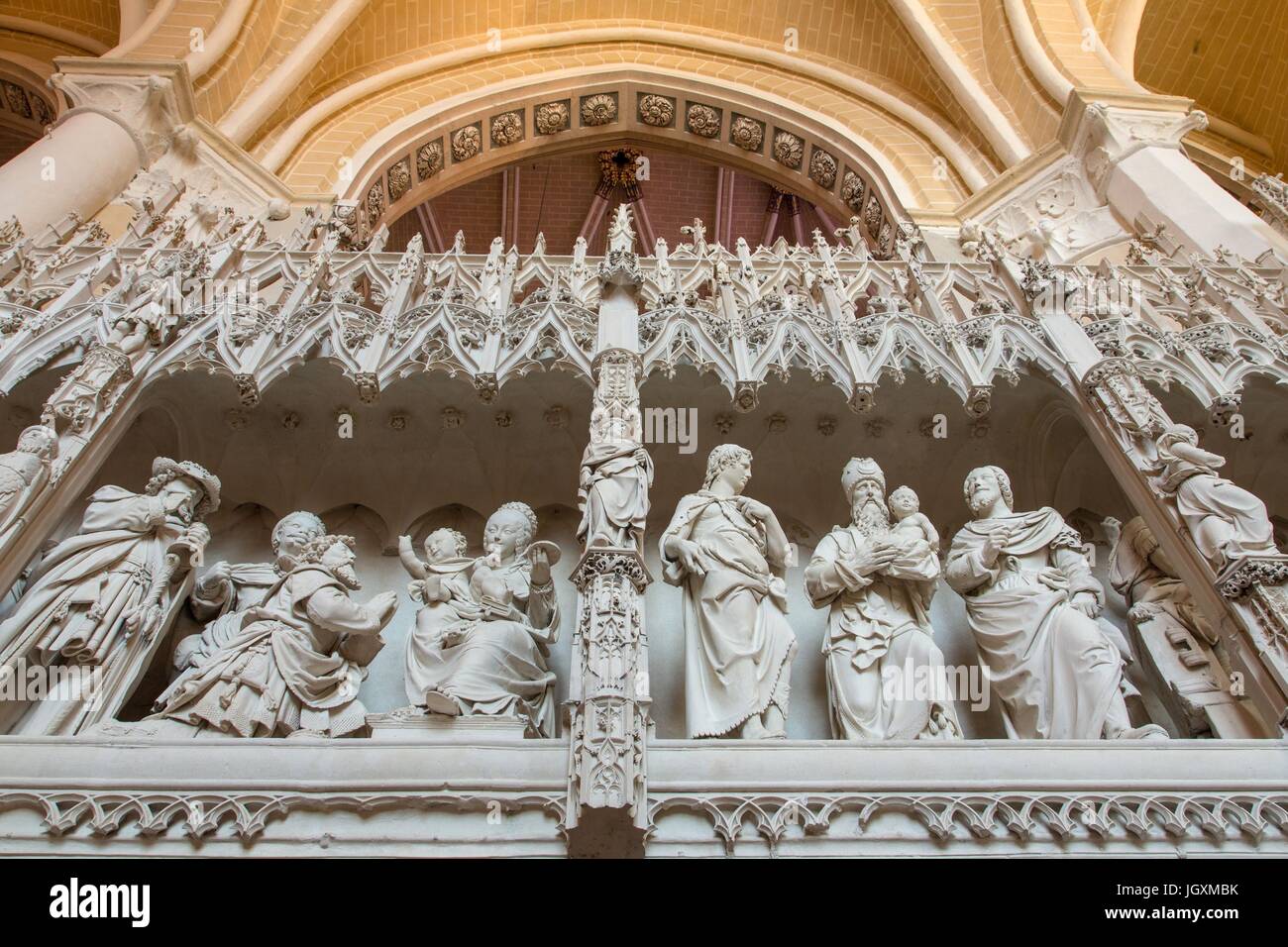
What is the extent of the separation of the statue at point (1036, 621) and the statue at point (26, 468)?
4571mm

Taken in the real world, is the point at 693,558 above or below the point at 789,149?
below

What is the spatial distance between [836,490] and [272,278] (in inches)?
157

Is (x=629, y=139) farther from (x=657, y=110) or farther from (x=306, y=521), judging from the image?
(x=306, y=521)

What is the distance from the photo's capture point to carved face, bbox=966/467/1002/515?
6.38 meters

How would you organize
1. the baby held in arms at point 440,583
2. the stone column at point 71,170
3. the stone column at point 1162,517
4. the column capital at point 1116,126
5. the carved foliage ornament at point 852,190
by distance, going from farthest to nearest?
1. the carved foliage ornament at point 852,190
2. the column capital at point 1116,126
3. the stone column at point 71,170
4. the baby held in arms at point 440,583
5. the stone column at point 1162,517

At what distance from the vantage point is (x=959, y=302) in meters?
8.07

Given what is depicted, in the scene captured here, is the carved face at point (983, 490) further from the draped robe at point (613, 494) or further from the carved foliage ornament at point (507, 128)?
the carved foliage ornament at point (507, 128)

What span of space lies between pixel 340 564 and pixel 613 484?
1494mm

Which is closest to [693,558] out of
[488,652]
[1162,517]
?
[488,652]

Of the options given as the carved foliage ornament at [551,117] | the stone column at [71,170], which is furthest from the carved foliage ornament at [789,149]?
the stone column at [71,170]

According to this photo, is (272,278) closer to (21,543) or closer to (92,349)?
(92,349)

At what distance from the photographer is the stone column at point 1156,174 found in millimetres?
9047

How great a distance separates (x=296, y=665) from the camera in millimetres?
5328
